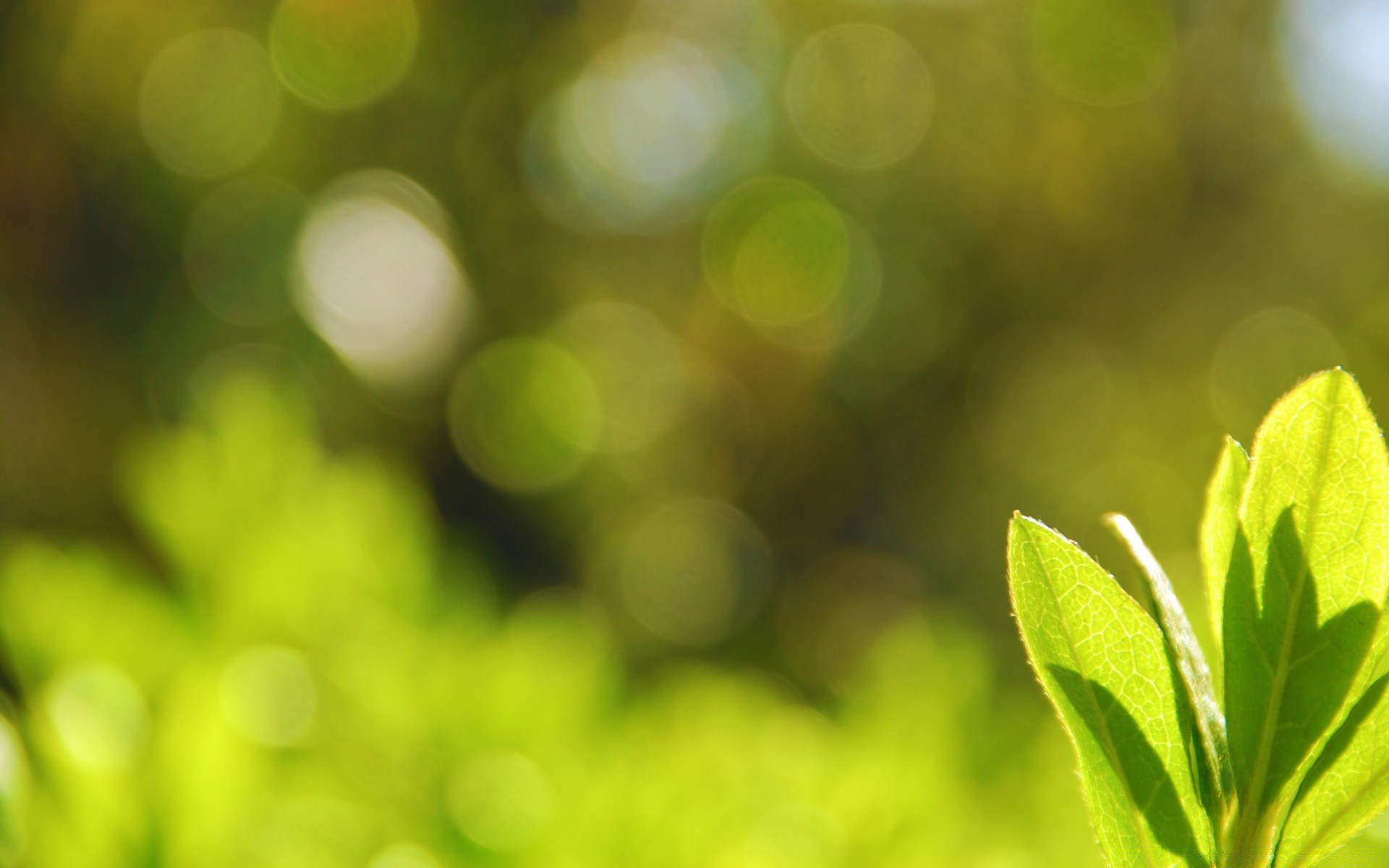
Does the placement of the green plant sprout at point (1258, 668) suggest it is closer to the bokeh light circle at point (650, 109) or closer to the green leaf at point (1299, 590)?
the green leaf at point (1299, 590)

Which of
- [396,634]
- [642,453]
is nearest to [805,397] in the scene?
[642,453]

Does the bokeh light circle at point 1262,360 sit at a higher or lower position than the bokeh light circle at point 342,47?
lower

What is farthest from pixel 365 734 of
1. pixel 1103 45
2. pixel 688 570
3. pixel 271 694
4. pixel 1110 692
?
pixel 1103 45

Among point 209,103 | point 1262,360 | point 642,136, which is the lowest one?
point 1262,360

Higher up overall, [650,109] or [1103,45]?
[650,109]

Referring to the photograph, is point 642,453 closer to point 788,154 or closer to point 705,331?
point 705,331

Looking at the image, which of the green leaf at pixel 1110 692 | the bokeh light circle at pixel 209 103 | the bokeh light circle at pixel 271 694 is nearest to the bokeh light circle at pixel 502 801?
the bokeh light circle at pixel 271 694

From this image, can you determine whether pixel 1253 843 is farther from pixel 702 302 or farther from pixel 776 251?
pixel 776 251

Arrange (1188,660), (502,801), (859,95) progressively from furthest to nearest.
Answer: (859,95) < (502,801) < (1188,660)
